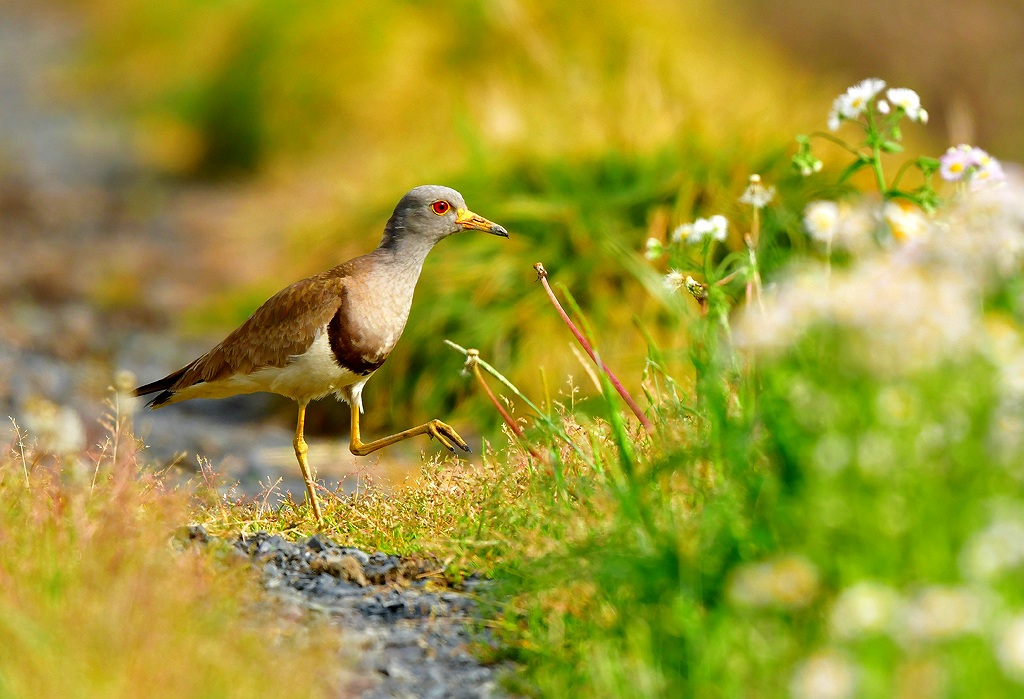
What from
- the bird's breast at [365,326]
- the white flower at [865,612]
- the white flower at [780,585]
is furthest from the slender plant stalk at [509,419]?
the white flower at [865,612]

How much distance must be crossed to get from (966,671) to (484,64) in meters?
8.75

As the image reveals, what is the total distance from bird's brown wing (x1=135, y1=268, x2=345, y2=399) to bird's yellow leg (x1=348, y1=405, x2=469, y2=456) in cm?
42

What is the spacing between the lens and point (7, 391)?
20.8 ft

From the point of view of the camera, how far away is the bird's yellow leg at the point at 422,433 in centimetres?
418

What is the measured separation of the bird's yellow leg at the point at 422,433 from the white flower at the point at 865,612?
2.19 metres

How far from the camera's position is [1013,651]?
5.88 feet

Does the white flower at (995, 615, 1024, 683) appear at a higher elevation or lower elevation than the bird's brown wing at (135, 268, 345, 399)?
higher

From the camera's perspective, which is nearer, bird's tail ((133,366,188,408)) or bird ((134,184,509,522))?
bird ((134,184,509,522))

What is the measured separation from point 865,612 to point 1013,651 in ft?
0.70

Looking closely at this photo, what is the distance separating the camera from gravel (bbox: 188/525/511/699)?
9.38ft

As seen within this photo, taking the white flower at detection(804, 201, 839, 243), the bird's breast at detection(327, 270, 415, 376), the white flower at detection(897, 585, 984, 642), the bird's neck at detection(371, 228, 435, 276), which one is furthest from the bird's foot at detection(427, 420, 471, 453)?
the white flower at detection(897, 585, 984, 642)

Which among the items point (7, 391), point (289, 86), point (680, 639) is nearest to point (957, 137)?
point (680, 639)

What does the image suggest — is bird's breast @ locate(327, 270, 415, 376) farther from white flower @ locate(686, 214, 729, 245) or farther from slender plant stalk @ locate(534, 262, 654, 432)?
white flower @ locate(686, 214, 729, 245)

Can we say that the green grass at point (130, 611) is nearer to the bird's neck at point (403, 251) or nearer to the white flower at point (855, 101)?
the bird's neck at point (403, 251)
